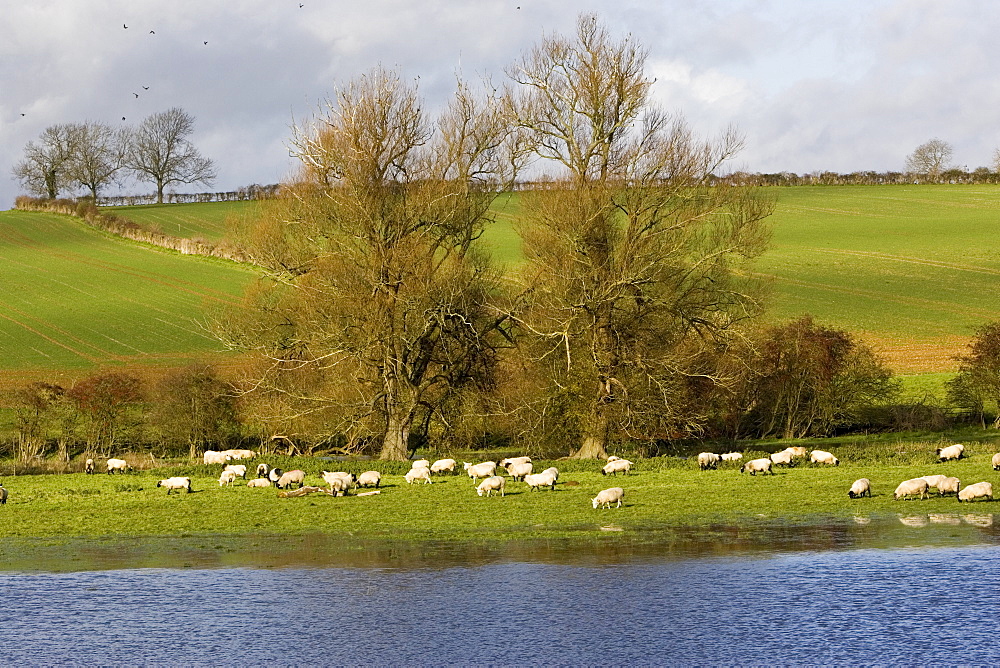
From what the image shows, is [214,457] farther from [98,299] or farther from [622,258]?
[98,299]

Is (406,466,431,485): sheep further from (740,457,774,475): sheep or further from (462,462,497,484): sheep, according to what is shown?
(740,457,774,475): sheep

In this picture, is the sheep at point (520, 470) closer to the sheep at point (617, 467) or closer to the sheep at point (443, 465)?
the sheep at point (443, 465)

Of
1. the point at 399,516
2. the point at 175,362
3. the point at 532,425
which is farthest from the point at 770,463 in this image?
the point at 175,362

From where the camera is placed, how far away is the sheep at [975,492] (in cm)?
2845

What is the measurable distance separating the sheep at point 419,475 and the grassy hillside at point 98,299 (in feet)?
125

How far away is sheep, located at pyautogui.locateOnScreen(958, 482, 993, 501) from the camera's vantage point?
28.5 m

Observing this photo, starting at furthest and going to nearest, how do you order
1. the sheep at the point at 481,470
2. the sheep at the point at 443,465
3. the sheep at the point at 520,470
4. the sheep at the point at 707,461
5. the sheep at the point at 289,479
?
the sheep at the point at 707,461 → the sheep at the point at 443,465 → the sheep at the point at 520,470 → the sheep at the point at 481,470 → the sheep at the point at 289,479

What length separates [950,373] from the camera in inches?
2372

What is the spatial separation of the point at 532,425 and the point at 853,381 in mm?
16541

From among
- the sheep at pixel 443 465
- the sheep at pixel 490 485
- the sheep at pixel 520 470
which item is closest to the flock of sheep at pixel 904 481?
the sheep at pixel 520 470

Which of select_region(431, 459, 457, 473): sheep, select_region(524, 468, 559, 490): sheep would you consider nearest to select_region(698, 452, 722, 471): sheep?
select_region(524, 468, 559, 490): sheep

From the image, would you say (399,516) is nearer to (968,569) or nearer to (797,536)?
(797,536)

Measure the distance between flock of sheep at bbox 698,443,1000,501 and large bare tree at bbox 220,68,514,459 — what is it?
37.1 feet

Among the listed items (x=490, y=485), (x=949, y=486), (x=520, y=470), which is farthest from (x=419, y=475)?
(x=949, y=486)
